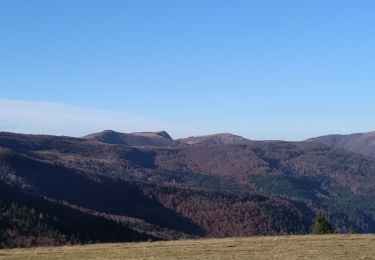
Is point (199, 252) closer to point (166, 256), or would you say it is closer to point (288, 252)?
point (166, 256)

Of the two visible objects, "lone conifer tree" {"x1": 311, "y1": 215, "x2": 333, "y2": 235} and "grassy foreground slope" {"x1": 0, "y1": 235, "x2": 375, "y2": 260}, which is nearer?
"grassy foreground slope" {"x1": 0, "y1": 235, "x2": 375, "y2": 260}

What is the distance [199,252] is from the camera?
113ft

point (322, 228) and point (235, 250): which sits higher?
point (235, 250)

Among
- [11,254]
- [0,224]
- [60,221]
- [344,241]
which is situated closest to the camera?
[11,254]

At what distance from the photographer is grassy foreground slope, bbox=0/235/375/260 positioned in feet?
105

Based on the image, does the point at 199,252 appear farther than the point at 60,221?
No

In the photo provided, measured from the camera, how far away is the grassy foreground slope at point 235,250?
32.0 metres

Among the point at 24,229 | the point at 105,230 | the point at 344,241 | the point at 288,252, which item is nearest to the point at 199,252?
the point at 288,252

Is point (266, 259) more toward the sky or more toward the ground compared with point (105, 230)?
more toward the sky

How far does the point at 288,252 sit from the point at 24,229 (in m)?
73.9

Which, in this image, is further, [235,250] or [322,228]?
[322,228]

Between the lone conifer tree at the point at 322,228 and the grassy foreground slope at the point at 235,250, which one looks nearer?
the grassy foreground slope at the point at 235,250

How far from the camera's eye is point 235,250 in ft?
114

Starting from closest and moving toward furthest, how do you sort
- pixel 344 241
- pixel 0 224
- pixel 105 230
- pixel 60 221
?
pixel 344 241 < pixel 0 224 < pixel 60 221 < pixel 105 230
